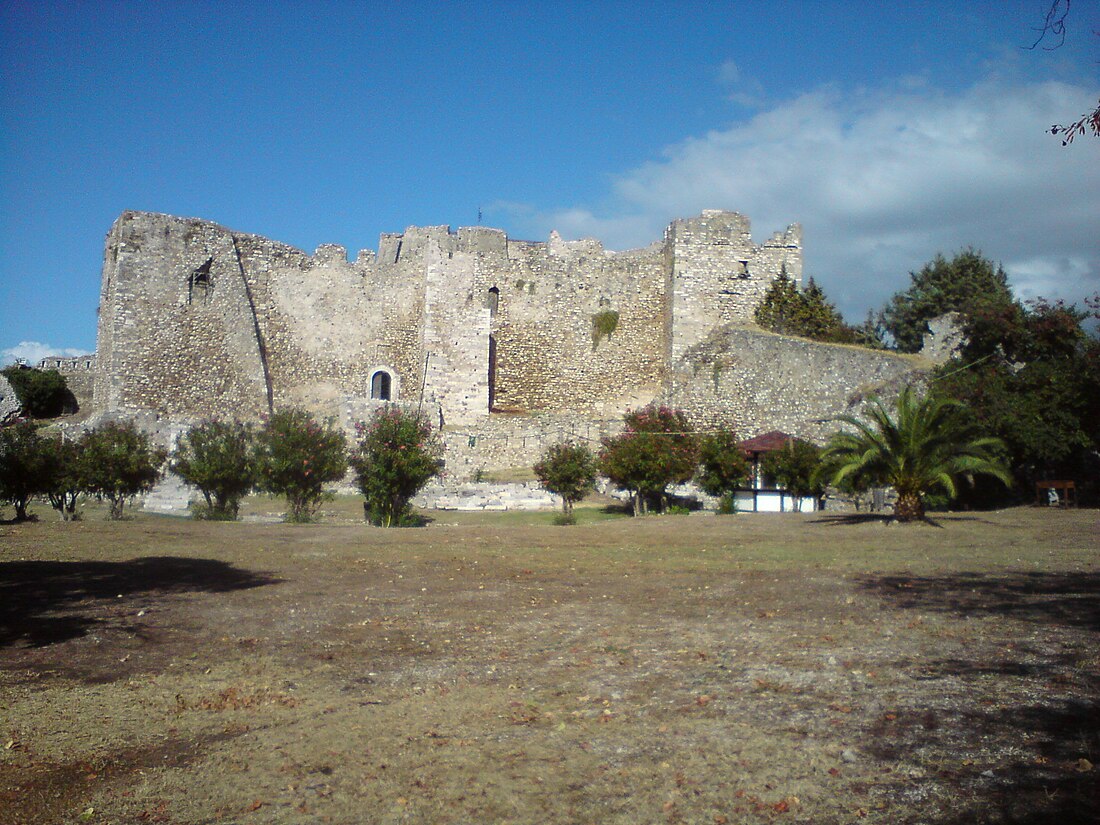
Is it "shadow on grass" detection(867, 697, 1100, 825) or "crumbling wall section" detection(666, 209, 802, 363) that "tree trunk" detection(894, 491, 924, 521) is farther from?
"crumbling wall section" detection(666, 209, 802, 363)

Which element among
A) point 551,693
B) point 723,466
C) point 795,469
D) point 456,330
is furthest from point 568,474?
point 551,693

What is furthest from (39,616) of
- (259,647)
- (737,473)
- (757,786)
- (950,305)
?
(950,305)

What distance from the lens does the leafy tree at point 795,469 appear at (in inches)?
877

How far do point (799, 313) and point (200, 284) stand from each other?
19.8 metres

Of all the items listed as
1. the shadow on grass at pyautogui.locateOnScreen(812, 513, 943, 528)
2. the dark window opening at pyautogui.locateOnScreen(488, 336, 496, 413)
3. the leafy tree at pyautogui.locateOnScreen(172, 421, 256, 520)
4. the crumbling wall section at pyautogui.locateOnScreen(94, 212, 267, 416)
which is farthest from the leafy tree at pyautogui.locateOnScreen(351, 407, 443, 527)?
the dark window opening at pyautogui.locateOnScreen(488, 336, 496, 413)

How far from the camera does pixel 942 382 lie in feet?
74.3

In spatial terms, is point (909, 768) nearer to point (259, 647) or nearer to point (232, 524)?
point (259, 647)

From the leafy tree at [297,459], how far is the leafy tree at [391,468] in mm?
592

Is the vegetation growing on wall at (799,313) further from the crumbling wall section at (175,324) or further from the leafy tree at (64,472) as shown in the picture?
the leafy tree at (64,472)

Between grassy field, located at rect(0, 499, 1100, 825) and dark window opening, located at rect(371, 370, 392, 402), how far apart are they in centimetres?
2222

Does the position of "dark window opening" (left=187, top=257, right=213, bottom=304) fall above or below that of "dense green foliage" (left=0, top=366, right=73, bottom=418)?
above

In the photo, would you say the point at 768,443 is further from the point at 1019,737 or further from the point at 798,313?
the point at 1019,737

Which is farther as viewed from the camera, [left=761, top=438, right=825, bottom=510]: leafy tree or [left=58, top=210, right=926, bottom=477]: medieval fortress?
[left=58, top=210, right=926, bottom=477]: medieval fortress

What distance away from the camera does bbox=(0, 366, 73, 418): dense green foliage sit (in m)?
34.1
